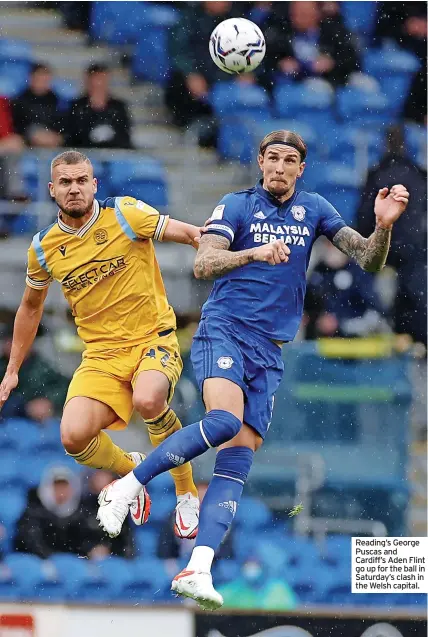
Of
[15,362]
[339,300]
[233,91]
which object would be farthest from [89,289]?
[233,91]

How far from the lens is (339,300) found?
380 inches

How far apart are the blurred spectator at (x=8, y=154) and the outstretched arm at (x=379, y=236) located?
4575mm

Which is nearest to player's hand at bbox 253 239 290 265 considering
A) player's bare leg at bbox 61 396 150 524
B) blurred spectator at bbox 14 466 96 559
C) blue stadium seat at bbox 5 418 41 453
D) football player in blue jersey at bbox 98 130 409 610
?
football player in blue jersey at bbox 98 130 409 610

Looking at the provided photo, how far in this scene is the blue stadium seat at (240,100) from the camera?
34.5 feet

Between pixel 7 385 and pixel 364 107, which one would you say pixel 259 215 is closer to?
pixel 7 385

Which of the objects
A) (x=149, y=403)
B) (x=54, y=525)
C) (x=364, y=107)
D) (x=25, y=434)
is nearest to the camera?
(x=149, y=403)

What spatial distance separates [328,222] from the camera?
6.08 m

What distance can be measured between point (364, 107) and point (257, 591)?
451 centimetres

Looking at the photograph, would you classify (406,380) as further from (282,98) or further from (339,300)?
(282,98)

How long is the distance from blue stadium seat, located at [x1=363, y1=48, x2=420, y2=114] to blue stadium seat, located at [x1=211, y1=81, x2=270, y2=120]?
3.35 feet

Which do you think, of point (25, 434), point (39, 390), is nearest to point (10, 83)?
point (39, 390)

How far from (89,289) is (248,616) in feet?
10.9

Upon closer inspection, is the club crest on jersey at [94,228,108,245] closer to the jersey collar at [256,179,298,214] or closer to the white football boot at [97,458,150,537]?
the jersey collar at [256,179,298,214]

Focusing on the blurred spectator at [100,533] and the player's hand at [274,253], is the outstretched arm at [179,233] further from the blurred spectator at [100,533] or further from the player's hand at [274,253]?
the blurred spectator at [100,533]
